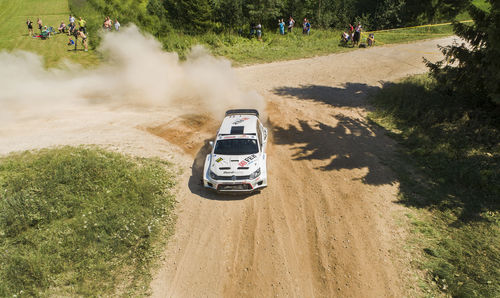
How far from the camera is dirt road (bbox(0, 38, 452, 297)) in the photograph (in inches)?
303

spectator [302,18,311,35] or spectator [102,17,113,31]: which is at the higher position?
spectator [302,18,311,35]

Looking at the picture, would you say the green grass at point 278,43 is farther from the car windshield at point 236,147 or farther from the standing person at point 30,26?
the car windshield at point 236,147

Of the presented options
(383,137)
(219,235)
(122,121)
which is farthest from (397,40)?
(219,235)

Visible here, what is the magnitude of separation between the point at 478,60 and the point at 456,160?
5127mm

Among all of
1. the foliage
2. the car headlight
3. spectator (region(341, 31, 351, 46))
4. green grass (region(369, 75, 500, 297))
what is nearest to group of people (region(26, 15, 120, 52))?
the car headlight

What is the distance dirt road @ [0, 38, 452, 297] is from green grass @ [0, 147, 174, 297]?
796 mm

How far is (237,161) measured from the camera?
1038cm

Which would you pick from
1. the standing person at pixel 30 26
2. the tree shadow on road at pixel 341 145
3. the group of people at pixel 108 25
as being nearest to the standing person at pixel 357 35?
the tree shadow on road at pixel 341 145

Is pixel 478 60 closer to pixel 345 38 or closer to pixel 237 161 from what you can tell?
pixel 237 161

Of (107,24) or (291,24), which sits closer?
(107,24)

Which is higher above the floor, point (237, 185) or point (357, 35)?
point (357, 35)

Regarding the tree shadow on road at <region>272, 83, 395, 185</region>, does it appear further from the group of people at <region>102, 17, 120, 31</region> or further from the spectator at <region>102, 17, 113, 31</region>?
the spectator at <region>102, 17, 113, 31</region>

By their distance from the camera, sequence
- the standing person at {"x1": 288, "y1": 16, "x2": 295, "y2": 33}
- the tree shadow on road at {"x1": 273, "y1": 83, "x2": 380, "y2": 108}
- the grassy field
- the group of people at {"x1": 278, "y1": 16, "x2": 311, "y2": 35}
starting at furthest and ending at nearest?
the standing person at {"x1": 288, "y1": 16, "x2": 295, "y2": 33} → the group of people at {"x1": 278, "y1": 16, "x2": 311, "y2": 35} → the grassy field → the tree shadow on road at {"x1": 273, "y1": 83, "x2": 380, "y2": 108}

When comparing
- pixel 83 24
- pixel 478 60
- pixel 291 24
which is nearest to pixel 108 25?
pixel 83 24
